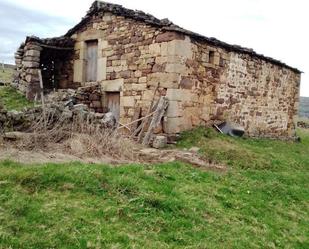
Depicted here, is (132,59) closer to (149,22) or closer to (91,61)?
(149,22)

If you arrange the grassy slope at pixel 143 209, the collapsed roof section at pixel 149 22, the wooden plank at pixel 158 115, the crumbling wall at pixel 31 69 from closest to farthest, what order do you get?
the grassy slope at pixel 143 209, the wooden plank at pixel 158 115, the collapsed roof section at pixel 149 22, the crumbling wall at pixel 31 69

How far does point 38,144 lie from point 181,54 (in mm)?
4934

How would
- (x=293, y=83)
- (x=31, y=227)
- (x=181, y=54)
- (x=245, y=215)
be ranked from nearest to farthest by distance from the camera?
(x=31, y=227) < (x=245, y=215) < (x=181, y=54) < (x=293, y=83)

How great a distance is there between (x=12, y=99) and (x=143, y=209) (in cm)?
922

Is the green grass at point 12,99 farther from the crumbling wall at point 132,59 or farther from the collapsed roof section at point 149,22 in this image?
the collapsed roof section at point 149,22

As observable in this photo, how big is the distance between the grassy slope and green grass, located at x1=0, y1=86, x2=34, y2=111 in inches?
249

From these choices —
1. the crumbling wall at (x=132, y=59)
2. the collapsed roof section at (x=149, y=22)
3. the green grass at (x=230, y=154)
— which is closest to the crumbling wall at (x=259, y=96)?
the collapsed roof section at (x=149, y=22)

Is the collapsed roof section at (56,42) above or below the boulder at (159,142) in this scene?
above

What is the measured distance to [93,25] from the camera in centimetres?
1365

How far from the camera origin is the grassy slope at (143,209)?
4520 mm

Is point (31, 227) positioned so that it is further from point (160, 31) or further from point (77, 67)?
point (77, 67)

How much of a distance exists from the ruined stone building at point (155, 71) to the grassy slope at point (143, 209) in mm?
3943

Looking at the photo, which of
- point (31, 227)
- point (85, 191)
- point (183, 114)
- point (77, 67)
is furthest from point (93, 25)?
point (31, 227)

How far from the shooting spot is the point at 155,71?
36.7ft
